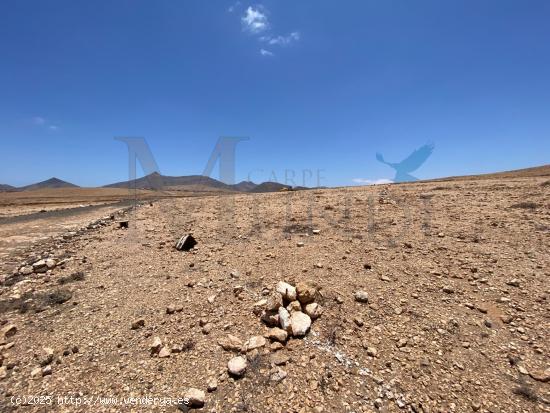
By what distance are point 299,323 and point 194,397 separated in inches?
72.0

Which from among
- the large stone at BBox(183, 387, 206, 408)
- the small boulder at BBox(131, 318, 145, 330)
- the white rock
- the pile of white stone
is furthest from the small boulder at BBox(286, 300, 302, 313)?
the small boulder at BBox(131, 318, 145, 330)

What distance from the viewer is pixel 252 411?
3156 millimetres

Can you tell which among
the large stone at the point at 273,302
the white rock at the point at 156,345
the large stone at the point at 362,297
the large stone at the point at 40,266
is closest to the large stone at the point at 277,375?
the large stone at the point at 273,302

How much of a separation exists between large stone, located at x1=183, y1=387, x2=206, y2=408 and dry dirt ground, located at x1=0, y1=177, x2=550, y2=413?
0.11 metres

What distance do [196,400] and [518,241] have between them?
8.34m

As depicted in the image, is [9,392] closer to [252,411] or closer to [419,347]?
[252,411]

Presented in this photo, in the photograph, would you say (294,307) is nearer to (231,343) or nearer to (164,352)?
(231,343)

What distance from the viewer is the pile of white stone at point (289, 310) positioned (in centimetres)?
424

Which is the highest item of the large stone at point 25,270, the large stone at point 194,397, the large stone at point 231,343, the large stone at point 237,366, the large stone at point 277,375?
the large stone at point 25,270

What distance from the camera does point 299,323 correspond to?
14.1 ft

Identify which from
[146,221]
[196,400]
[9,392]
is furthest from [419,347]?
[146,221]

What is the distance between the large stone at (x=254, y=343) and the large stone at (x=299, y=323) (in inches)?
20.7

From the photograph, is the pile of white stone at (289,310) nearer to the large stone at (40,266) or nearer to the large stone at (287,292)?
the large stone at (287,292)

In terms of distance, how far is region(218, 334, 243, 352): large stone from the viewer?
4.04 metres
